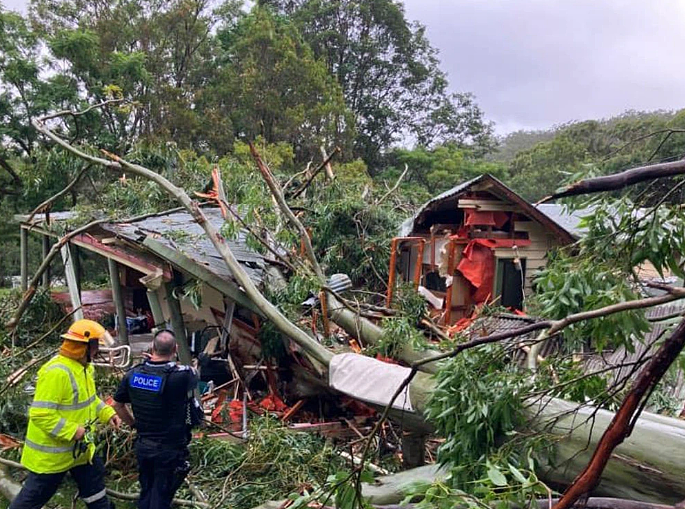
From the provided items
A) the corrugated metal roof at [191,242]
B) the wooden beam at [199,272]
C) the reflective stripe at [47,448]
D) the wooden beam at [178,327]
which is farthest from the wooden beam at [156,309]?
the reflective stripe at [47,448]

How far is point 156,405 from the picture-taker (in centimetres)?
368

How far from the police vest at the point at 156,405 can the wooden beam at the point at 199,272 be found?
176 cm

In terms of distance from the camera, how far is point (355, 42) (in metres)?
27.6

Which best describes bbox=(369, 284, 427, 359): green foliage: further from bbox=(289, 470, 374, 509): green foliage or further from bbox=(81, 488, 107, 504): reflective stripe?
bbox=(289, 470, 374, 509): green foliage

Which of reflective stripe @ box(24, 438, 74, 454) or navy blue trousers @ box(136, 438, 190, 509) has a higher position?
reflective stripe @ box(24, 438, 74, 454)

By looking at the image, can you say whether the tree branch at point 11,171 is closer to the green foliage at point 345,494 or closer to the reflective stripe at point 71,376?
the reflective stripe at point 71,376

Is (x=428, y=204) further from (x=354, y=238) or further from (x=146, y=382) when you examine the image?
(x=146, y=382)

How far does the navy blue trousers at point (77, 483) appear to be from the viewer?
3582mm

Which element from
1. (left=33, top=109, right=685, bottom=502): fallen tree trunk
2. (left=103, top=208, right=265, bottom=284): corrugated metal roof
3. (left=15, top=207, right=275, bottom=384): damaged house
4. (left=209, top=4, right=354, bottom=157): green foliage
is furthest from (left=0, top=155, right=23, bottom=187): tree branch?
(left=33, top=109, right=685, bottom=502): fallen tree trunk

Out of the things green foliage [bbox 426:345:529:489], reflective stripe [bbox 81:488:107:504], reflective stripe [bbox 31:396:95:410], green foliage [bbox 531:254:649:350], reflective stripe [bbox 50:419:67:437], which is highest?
green foliage [bbox 531:254:649:350]

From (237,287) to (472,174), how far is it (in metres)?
18.5

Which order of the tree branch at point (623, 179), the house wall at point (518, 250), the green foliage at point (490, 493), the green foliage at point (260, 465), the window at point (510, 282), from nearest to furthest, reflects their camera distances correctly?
1. the tree branch at point (623, 179)
2. the green foliage at point (490, 493)
3. the green foliage at point (260, 465)
4. the house wall at point (518, 250)
5. the window at point (510, 282)

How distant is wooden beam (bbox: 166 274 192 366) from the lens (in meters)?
5.66

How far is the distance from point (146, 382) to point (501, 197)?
21.3 feet
